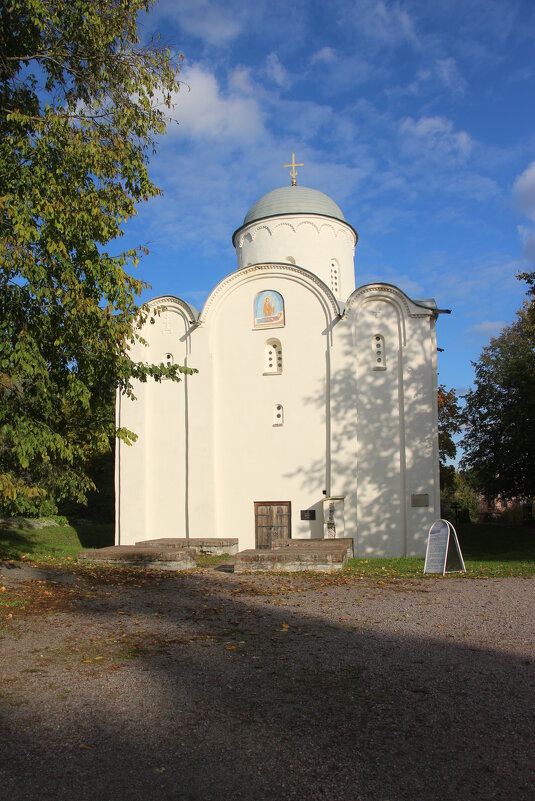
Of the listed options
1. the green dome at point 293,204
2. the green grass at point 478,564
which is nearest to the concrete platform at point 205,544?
the green grass at point 478,564

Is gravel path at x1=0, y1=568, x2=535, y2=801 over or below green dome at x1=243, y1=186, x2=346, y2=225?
below

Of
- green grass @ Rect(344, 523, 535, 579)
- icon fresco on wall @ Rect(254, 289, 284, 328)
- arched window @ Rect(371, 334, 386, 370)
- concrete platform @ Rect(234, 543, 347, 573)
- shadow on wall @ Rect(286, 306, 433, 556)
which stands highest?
icon fresco on wall @ Rect(254, 289, 284, 328)

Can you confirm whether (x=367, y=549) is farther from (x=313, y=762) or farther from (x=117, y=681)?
(x=313, y=762)

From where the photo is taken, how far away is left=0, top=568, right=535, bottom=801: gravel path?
3.55 metres

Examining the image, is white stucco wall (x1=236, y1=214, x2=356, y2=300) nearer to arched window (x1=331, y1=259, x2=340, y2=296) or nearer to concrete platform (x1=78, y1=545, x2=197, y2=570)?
arched window (x1=331, y1=259, x2=340, y2=296)

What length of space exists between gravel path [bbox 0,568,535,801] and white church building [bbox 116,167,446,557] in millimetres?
9443

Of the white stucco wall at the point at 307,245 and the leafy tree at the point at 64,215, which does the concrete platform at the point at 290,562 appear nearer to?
the leafy tree at the point at 64,215

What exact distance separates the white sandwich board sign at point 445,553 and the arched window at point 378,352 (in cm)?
741

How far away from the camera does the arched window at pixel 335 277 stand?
22.8 metres

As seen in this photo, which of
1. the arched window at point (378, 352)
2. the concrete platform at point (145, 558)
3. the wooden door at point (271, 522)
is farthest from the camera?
the arched window at point (378, 352)

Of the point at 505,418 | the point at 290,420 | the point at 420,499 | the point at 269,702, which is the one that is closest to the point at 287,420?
the point at 290,420

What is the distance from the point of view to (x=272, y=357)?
19.9 meters

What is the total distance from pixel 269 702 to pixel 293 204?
20.4 m

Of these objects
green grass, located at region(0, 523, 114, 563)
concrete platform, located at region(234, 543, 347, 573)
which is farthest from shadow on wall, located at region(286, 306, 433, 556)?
green grass, located at region(0, 523, 114, 563)
